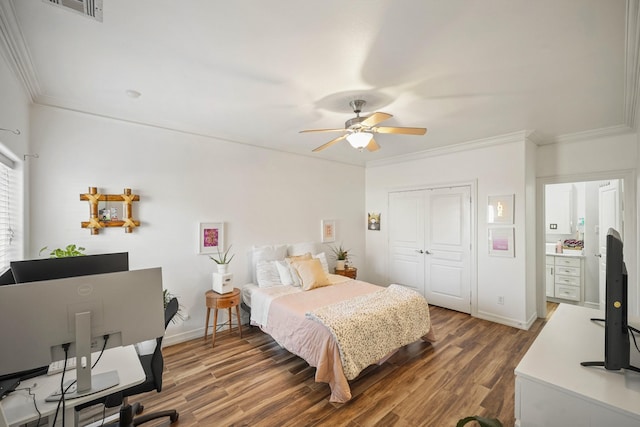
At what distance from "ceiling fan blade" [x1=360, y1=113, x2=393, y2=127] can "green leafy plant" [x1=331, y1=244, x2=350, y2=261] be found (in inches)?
116

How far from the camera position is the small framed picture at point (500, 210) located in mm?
3758

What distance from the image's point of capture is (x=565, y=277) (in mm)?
4637

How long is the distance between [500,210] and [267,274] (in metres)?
3.44

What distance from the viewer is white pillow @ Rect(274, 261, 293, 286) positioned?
3.68m

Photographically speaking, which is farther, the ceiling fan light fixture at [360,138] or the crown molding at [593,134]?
the crown molding at [593,134]

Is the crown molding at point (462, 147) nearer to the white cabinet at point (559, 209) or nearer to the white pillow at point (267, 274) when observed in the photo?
the white cabinet at point (559, 209)

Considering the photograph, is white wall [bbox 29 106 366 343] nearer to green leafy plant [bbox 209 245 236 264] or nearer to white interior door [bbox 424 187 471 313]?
green leafy plant [bbox 209 245 236 264]

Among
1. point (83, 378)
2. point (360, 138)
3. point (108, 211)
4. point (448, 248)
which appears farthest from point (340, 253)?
point (83, 378)

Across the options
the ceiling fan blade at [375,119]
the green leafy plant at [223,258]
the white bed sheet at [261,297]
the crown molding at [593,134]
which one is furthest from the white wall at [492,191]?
the green leafy plant at [223,258]

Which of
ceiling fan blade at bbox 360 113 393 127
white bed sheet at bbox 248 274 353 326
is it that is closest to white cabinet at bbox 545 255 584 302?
white bed sheet at bbox 248 274 353 326

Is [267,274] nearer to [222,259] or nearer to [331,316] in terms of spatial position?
[222,259]

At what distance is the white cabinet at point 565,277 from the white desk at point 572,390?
12.9 feet

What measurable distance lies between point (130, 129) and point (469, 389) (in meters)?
4.36

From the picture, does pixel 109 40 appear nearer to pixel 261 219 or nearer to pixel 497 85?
pixel 261 219
